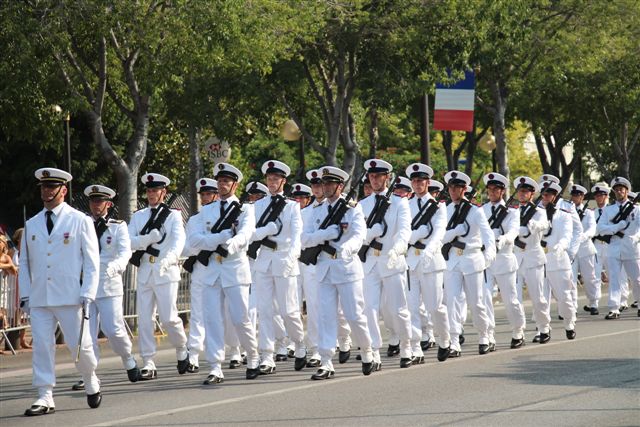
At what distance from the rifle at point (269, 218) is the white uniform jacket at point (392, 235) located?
92 centimetres

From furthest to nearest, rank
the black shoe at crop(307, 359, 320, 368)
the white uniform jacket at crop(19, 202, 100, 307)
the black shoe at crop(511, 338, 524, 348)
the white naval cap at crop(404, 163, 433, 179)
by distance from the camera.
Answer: the black shoe at crop(511, 338, 524, 348) < the white naval cap at crop(404, 163, 433, 179) < the black shoe at crop(307, 359, 320, 368) < the white uniform jacket at crop(19, 202, 100, 307)

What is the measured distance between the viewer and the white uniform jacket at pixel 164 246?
14.0 m

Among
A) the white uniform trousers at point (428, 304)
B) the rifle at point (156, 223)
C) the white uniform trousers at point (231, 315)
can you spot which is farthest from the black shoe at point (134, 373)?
the white uniform trousers at point (428, 304)

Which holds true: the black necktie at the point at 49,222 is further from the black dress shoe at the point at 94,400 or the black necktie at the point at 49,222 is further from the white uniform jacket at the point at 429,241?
the white uniform jacket at the point at 429,241

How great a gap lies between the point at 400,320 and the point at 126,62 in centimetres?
849

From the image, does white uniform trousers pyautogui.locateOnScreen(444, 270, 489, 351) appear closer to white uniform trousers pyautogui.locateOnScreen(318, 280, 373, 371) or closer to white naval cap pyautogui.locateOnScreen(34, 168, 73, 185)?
white uniform trousers pyautogui.locateOnScreen(318, 280, 373, 371)

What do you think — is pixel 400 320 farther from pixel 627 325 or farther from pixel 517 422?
pixel 627 325

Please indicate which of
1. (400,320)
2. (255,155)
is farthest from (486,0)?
(255,155)

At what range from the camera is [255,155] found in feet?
158

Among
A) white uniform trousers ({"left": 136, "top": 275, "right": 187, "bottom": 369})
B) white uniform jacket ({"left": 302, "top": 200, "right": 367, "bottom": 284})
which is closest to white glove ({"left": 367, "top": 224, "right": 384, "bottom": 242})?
white uniform jacket ({"left": 302, "top": 200, "right": 367, "bottom": 284})

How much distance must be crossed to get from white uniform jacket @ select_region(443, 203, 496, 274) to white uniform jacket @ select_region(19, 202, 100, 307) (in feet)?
17.6

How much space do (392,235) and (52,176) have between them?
422cm

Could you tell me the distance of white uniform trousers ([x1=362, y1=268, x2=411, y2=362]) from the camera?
1410cm

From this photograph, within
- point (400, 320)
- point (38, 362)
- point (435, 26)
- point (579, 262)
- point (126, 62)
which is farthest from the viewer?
point (435, 26)
